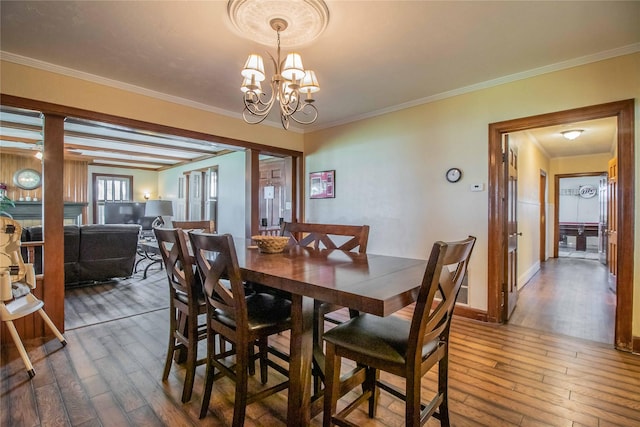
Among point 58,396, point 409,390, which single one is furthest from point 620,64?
point 58,396

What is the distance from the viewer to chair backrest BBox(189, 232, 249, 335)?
143 cm

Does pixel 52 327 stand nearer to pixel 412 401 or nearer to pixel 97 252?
pixel 97 252

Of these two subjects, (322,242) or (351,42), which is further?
(322,242)

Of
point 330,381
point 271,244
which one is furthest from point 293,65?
point 330,381

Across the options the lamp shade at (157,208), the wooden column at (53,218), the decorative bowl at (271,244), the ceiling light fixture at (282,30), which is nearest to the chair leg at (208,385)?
the decorative bowl at (271,244)

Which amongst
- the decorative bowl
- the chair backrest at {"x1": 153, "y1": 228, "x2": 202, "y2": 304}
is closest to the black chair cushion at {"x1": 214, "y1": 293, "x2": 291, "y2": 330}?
the chair backrest at {"x1": 153, "y1": 228, "x2": 202, "y2": 304}

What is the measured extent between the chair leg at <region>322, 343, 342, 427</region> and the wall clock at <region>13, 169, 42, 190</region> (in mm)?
8388

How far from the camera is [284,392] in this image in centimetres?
194

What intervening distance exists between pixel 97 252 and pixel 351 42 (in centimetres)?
435

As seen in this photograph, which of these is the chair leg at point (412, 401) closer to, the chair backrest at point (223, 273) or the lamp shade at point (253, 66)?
the chair backrest at point (223, 273)

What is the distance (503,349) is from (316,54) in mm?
2856

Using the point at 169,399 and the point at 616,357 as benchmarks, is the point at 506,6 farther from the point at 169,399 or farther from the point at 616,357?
the point at 169,399

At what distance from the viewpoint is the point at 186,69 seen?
2764 mm

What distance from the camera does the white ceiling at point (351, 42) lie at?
1947 millimetres
